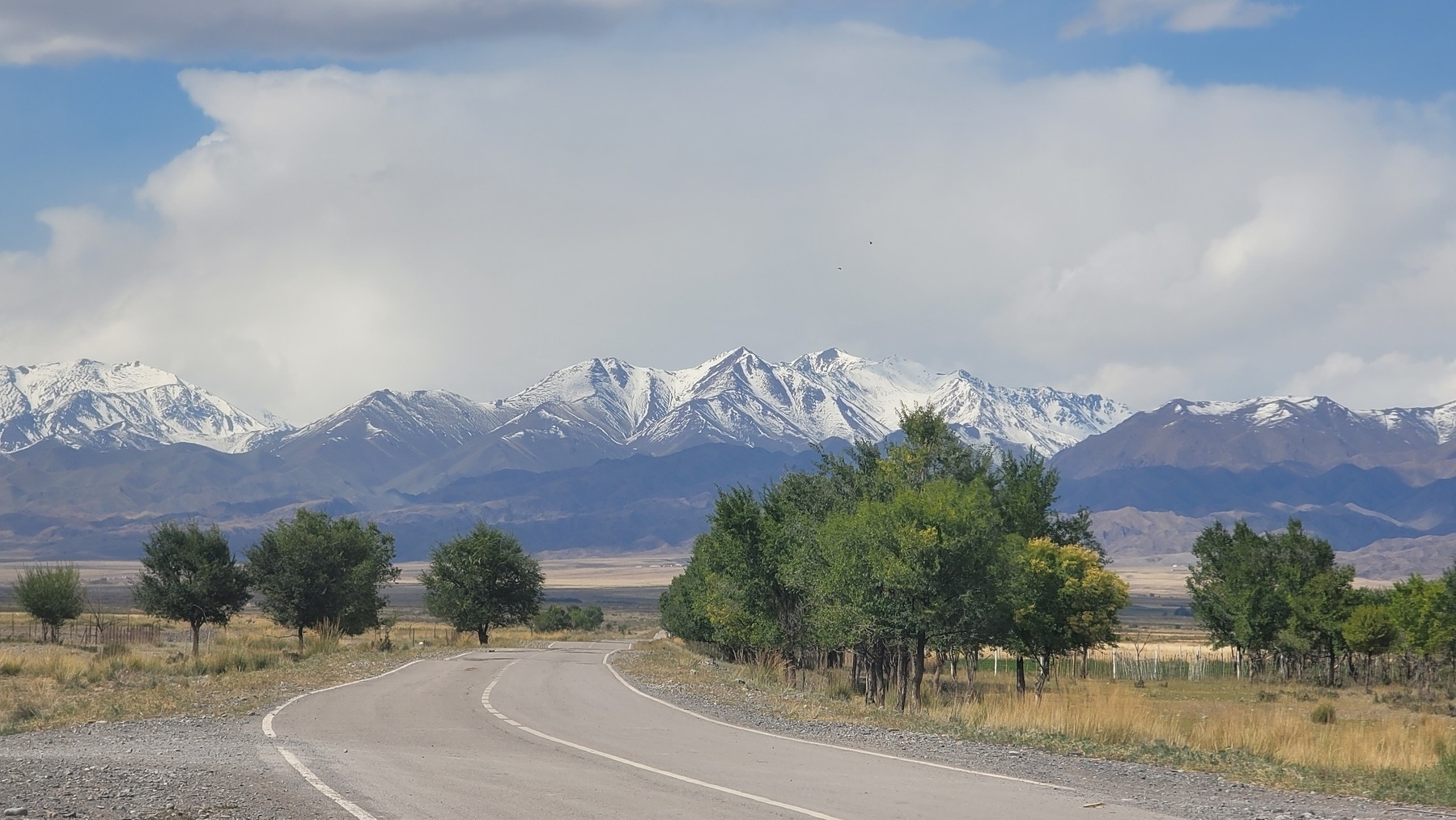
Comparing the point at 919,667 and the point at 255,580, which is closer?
the point at 919,667

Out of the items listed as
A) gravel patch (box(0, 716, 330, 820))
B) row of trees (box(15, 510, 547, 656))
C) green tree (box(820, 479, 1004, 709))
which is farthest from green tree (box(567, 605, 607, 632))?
gravel patch (box(0, 716, 330, 820))

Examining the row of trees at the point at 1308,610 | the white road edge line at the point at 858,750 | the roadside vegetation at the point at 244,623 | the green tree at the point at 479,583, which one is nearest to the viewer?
the white road edge line at the point at 858,750

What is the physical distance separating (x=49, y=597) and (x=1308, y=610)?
6998cm

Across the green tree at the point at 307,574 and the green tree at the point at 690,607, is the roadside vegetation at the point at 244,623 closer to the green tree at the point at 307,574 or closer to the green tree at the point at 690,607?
the green tree at the point at 307,574

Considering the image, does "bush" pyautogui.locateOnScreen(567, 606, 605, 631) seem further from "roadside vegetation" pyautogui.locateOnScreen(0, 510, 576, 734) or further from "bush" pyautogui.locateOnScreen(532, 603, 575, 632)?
"roadside vegetation" pyautogui.locateOnScreen(0, 510, 576, 734)

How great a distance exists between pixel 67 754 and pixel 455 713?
27.8 ft

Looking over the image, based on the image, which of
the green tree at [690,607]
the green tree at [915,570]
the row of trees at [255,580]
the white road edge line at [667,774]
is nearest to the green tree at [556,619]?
the green tree at [690,607]

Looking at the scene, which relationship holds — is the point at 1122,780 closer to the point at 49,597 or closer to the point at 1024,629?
the point at 1024,629

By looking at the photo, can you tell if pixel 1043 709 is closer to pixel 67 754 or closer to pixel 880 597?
pixel 880 597

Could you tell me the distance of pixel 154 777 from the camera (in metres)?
16.2

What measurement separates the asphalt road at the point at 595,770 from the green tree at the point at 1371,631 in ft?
160

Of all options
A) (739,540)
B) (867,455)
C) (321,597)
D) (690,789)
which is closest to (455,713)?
(690,789)

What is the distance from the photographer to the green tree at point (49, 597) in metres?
69.8

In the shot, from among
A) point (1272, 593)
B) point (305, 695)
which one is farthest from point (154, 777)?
point (1272, 593)
